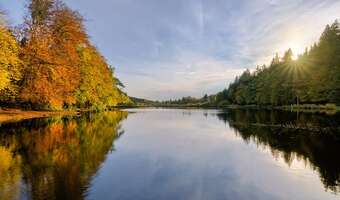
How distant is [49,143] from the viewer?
1382 cm

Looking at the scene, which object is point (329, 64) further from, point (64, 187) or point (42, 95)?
point (64, 187)

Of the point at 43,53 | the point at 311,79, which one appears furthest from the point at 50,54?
the point at 311,79

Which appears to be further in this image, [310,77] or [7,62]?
[310,77]

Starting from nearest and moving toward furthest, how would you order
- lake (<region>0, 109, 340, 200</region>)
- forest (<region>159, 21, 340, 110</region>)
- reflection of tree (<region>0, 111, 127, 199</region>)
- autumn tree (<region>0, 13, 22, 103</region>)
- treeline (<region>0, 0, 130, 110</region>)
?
reflection of tree (<region>0, 111, 127, 199</region>) → lake (<region>0, 109, 340, 200</region>) → autumn tree (<region>0, 13, 22, 103</region>) → treeline (<region>0, 0, 130, 110</region>) → forest (<region>159, 21, 340, 110</region>)

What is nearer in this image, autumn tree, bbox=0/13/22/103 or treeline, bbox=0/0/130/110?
autumn tree, bbox=0/13/22/103

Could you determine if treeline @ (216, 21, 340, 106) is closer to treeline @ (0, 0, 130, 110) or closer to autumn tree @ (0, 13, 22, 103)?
treeline @ (0, 0, 130, 110)

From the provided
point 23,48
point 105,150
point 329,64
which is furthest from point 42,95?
point 329,64

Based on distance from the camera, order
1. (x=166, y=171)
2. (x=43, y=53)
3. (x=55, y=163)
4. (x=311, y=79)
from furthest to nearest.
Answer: (x=311, y=79), (x=43, y=53), (x=55, y=163), (x=166, y=171)

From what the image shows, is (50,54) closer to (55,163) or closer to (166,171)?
(55,163)

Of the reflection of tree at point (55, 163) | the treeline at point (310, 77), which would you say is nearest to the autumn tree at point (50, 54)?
the reflection of tree at point (55, 163)

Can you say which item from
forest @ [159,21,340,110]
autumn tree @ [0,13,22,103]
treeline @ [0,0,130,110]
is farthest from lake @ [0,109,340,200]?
forest @ [159,21,340,110]

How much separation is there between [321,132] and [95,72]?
38.3m

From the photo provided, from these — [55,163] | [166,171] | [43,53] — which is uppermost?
[43,53]

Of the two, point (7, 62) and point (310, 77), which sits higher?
point (310, 77)
